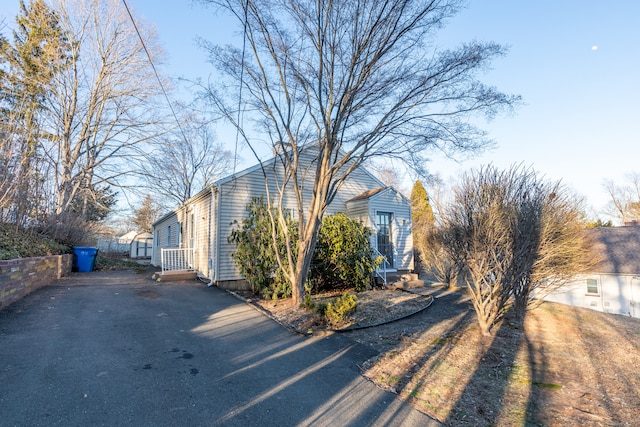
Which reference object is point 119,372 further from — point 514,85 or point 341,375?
point 514,85

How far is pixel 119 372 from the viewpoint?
3.58 metres

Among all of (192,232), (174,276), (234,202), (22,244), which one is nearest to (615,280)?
(234,202)

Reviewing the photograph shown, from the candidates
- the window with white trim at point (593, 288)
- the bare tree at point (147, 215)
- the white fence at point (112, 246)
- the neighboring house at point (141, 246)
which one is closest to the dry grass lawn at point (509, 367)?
the window with white trim at point (593, 288)

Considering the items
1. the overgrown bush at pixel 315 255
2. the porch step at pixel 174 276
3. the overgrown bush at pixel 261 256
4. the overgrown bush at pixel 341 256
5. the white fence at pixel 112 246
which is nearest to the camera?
the overgrown bush at pixel 261 256

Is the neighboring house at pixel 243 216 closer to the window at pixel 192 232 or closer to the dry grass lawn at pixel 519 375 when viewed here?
the window at pixel 192 232

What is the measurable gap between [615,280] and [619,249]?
6.41ft

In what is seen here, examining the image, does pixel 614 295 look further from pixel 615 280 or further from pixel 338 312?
pixel 338 312

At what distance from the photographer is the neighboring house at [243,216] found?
9.72m

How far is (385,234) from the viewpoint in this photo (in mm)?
11914

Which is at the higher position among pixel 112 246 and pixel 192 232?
pixel 192 232

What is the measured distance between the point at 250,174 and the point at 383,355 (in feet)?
24.9

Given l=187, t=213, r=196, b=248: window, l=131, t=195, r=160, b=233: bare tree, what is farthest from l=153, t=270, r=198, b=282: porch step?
l=131, t=195, r=160, b=233: bare tree

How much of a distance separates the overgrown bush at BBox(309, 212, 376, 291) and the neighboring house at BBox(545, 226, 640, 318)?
1218 cm

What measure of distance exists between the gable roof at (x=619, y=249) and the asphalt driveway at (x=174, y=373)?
1749cm
